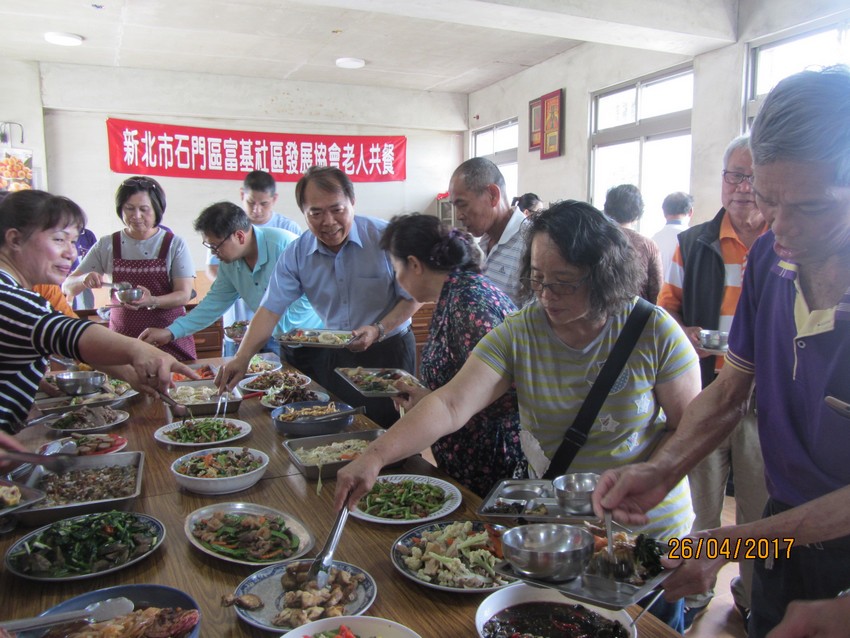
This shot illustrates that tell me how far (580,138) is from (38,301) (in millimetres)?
5897

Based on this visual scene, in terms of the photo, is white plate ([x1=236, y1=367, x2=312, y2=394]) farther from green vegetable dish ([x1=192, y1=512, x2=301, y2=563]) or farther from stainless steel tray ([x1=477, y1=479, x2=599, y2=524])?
stainless steel tray ([x1=477, y1=479, x2=599, y2=524])

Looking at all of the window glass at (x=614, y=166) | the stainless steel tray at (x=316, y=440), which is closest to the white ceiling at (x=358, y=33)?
the window glass at (x=614, y=166)

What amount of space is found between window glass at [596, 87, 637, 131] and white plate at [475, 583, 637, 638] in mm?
5774

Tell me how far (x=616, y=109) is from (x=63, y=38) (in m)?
5.60

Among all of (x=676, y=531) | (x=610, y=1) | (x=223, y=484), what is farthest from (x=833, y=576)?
(x=610, y=1)

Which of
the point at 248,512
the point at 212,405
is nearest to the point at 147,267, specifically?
the point at 212,405

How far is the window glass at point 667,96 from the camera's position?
17.9 feet

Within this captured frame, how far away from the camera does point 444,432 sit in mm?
1646

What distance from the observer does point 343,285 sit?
3.23 m

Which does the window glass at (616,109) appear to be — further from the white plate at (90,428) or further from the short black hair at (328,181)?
the white plate at (90,428)

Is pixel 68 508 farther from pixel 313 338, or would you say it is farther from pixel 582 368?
pixel 313 338

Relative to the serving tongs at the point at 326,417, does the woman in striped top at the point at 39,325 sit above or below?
above

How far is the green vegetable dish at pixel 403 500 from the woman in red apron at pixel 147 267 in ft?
7.95

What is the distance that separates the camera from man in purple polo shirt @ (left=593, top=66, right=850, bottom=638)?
1065mm
